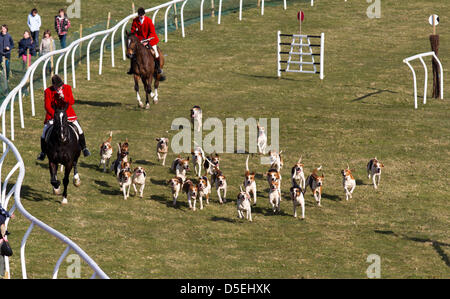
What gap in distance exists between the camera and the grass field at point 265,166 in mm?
19453

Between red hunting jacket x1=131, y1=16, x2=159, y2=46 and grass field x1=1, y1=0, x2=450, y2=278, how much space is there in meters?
2.21

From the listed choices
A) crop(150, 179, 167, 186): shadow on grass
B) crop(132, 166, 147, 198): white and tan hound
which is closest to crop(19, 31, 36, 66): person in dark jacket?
crop(150, 179, 167, 186): shadow on grass

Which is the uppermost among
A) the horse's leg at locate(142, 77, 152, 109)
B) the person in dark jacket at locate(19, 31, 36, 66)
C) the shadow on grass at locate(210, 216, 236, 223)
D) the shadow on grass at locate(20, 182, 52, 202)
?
the person in dark jacket at locate(19, 31, 36, 66)

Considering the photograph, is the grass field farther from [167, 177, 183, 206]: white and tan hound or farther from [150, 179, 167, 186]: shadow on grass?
[167, 177, 183, 206]: white and tan hound

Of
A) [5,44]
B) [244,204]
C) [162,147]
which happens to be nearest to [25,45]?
[5,44]

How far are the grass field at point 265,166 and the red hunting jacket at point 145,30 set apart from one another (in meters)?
2.21

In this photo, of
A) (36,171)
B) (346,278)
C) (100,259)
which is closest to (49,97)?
(36,171)

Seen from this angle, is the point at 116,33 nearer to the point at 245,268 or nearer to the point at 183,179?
the point at 183,179

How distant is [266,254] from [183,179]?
434cm

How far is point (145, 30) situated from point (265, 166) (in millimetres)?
7716

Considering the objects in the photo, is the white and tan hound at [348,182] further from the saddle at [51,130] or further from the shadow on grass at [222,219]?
the saddle at [51,130]

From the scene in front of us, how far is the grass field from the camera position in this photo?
63.8ft

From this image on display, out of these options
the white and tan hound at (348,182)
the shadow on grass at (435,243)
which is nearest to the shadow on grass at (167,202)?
the white and tan hound at (348,182)

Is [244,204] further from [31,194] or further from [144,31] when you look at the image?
[144,31]
